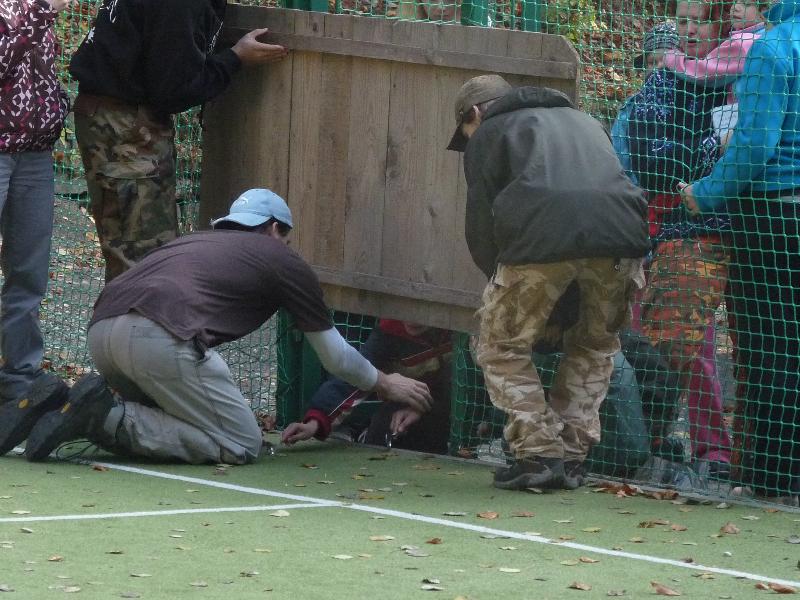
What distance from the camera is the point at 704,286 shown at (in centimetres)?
682

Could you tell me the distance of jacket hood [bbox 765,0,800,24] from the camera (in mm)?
6324

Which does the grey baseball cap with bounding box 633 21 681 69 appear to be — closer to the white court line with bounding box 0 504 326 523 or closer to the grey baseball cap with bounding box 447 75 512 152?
the grey baseball cap with bounding box 447 75 512 152

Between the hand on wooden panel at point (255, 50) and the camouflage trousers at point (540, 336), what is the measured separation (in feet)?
6.47

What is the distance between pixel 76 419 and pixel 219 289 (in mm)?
857

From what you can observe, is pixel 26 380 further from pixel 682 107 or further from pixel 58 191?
pixel 682 107

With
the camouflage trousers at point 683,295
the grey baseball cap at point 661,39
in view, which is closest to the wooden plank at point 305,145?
the grey baseball cap at point 661,39

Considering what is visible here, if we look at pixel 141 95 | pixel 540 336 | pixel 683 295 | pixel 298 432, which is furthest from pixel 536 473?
pixel 141 95

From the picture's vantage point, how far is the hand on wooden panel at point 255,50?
775 centimetres

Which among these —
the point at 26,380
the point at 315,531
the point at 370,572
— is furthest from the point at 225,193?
the point at 370,572

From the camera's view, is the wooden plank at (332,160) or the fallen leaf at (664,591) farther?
the wooden plank at (332,160)

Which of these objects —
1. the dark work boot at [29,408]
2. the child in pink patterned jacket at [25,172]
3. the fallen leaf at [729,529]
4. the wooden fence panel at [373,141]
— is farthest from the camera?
the child in pink patterned jacket at [25,172]

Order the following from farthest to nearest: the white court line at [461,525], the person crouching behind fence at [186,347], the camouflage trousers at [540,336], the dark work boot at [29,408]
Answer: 1. the dark work boot at [29,408]
2. the person crouching behind fence at [186,347]
3. the camouflage trousers at [540,336]
4. the white court line at [461,525]

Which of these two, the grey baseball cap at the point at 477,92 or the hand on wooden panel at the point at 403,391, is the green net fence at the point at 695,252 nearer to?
the hand on wooden panel at the point at 403,391

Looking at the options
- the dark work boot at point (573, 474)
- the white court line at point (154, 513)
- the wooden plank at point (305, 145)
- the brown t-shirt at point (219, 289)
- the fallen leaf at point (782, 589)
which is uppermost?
the wooden plank at point (305, 145)
